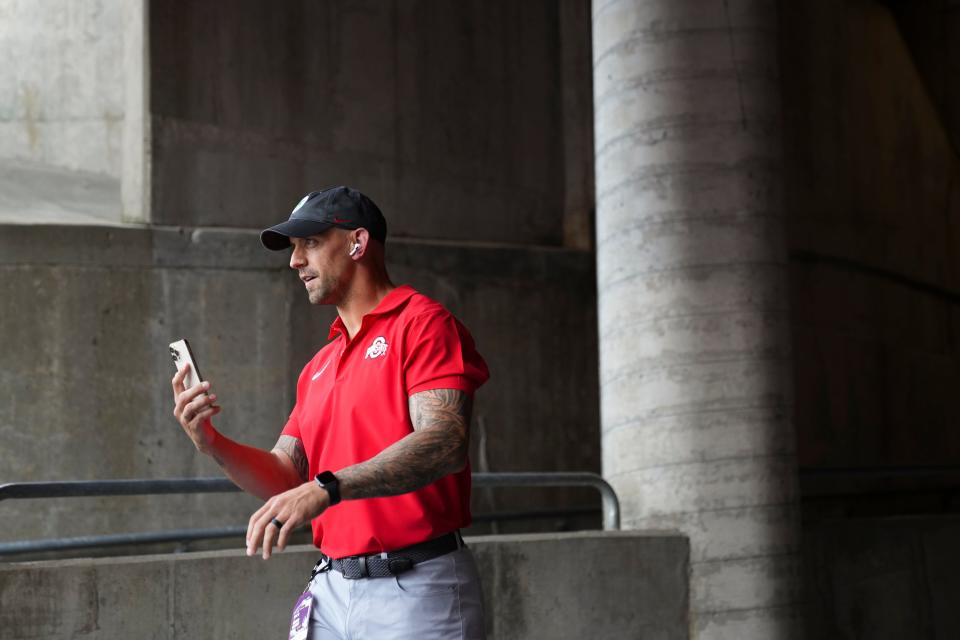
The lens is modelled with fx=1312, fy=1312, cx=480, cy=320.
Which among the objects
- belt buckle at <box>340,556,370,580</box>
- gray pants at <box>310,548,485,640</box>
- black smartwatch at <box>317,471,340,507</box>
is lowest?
gray pants at <box>310,548,485,640</box>

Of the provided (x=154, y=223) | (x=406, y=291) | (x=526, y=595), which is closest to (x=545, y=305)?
(x=154, y=223)

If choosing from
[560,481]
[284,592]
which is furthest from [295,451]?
[560,481]

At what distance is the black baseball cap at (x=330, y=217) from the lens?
388 cm

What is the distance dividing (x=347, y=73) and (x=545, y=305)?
→ 2.82 metres

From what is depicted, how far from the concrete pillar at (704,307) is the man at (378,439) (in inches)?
154

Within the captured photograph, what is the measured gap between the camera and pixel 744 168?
7.81m

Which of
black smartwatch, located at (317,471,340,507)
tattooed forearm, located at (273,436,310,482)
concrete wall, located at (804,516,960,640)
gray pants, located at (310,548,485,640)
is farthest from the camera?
concrete wall, located at (804,516,960,640)

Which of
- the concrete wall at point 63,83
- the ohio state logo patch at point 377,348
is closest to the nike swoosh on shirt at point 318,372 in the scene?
the ohio state logo patch at point 377,348

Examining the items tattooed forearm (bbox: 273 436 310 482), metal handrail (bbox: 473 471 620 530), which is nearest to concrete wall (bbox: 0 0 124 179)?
metal handrail (bbox: 473 471 620 530)

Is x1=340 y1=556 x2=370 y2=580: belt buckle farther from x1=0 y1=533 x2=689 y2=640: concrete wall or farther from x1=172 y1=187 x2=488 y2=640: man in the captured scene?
x1=0 y1=533 x2=689 y2=640: concrete wall

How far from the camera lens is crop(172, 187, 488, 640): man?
3607 millimetres

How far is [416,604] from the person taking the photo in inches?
146

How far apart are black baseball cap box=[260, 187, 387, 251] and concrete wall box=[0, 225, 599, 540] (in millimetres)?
6849

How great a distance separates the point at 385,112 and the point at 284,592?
21.5 feet
